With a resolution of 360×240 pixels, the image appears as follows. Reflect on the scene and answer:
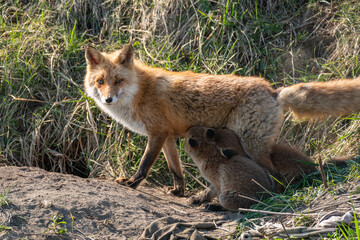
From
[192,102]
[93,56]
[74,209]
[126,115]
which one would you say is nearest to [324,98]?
[192,102]

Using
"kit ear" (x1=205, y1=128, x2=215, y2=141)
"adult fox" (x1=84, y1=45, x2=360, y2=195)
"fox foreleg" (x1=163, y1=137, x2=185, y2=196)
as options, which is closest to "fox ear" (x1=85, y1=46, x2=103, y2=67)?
"adult fox" (x1=84, y1=45, x2=360, y2=195)

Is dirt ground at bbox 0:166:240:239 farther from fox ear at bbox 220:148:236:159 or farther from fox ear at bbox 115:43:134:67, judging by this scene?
fox ear at bbox 115:43:134:67

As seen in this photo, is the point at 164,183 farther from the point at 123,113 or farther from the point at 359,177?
the point at 359,177

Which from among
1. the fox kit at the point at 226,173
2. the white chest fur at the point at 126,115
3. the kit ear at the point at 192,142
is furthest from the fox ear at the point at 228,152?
the white chest fur at the point at 126,115

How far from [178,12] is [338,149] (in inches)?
144

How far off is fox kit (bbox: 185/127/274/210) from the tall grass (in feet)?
3.76

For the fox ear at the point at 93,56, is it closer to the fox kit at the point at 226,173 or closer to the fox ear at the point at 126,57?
the fox ear at the point at 126,57

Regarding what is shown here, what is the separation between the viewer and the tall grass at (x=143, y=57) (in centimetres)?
670

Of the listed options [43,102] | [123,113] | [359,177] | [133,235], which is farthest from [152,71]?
[359,177]

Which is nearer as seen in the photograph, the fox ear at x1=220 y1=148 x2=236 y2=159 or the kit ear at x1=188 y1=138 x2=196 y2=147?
the fox ear at x1=220 y1=148 x2=236 y2=159

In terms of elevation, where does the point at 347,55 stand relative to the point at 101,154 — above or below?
above

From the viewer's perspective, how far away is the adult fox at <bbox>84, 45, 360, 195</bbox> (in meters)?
5.29

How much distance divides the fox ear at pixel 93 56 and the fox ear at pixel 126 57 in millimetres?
244

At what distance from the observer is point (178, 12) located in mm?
7641
